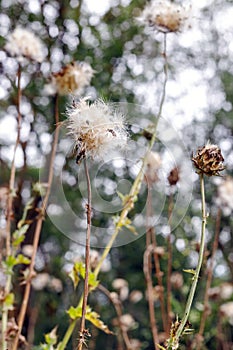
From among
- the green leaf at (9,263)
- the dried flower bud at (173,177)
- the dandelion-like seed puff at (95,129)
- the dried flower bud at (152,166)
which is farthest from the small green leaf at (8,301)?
the dried flower bud at (152,166)

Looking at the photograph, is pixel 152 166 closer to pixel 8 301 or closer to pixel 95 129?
pixel 8 301

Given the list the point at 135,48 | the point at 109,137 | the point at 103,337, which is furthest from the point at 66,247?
the point at 109,137

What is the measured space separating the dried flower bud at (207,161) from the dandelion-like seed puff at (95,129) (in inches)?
3.9

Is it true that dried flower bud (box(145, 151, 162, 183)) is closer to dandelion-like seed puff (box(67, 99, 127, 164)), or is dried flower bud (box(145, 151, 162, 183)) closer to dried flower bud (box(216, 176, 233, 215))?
dried flower bud (box(216, 176, 233, 215))

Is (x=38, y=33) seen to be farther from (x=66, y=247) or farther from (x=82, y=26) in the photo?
(x=66, y=247)

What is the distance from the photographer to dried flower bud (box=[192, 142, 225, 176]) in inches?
24.9

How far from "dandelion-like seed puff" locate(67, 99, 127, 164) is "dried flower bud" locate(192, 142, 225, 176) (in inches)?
3.9

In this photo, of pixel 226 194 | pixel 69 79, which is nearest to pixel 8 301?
pixel 69 79

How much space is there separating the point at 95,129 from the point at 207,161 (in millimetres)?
130

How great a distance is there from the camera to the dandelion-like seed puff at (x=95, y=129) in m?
0.65

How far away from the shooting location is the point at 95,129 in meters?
0.66

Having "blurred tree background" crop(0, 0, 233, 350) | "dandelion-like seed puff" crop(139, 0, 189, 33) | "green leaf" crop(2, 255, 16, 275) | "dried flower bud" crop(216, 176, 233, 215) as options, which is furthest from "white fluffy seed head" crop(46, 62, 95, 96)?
"blurred tree background" crop(0, 0, 233, 350)

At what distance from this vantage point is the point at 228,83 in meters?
4.71

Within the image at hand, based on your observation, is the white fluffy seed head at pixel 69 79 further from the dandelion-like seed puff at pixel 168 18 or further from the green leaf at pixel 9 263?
the green leaf at pixel 9 263
